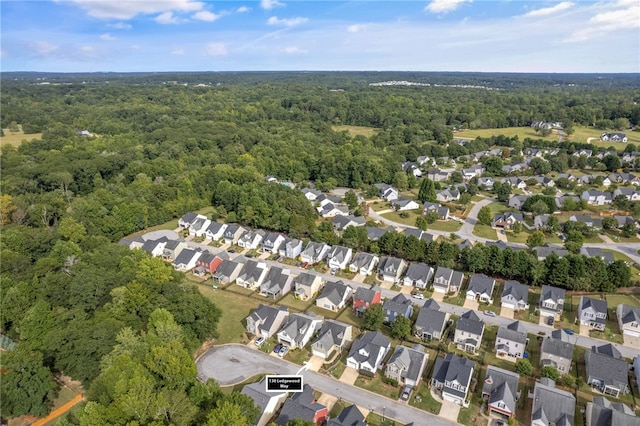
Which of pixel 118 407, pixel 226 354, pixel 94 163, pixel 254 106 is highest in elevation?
pixel 254 106

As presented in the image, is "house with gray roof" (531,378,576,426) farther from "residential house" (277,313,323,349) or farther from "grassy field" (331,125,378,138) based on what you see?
"grassy field" (331,125,378,138)

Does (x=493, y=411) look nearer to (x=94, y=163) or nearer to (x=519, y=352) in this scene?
(x=519, y=352)

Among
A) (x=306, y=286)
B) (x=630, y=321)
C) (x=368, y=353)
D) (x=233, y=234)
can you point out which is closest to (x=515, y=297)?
(x=630, y=321)

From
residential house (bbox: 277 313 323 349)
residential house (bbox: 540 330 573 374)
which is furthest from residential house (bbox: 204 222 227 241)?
residential house (bbox: 540 330 573 374)

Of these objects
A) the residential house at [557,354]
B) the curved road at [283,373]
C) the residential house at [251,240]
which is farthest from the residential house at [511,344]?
the residential house at [251,240]

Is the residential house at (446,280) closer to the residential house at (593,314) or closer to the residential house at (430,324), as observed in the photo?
the residential house at (430,324)

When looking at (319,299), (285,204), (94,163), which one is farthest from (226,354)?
(94,163)

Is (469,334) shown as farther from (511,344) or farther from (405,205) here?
(405,205)
